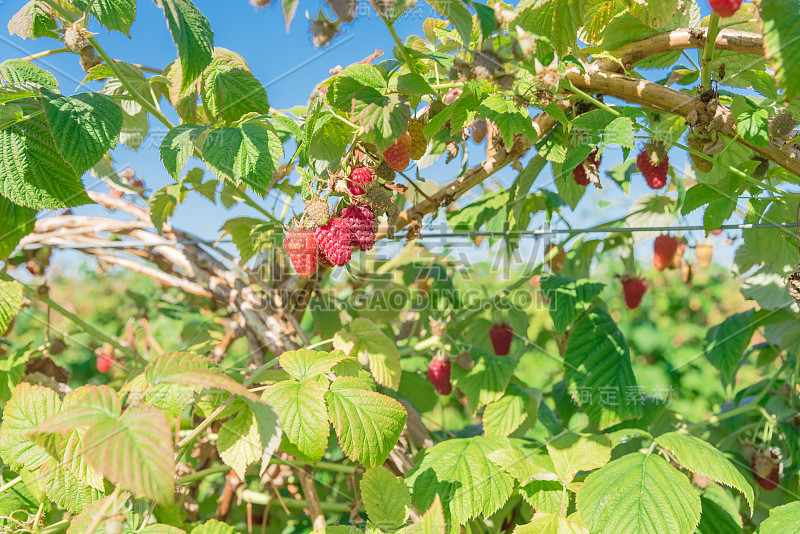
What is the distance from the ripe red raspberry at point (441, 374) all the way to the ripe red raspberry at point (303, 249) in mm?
602

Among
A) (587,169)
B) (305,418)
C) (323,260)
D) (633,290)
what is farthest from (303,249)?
(633,290)

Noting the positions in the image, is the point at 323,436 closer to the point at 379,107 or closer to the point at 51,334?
the point at 379,107

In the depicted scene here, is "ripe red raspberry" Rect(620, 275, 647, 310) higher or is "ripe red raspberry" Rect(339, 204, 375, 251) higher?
"ripe red raspberry" Rect(339, 204, 375, 251)

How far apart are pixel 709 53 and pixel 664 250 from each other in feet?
3.25

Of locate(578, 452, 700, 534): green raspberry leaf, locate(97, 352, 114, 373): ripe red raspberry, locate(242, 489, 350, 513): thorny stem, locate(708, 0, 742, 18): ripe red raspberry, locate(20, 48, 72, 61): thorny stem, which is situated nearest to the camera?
locate(708, 0, 742, 18): ripe red raspberry

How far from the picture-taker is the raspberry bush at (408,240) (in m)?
0.75

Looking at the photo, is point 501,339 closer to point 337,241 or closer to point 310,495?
point 310,495

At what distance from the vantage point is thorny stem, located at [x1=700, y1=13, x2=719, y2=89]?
31.6 inches

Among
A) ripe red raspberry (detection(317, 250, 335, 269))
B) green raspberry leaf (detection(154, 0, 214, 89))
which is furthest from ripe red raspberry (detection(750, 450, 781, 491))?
green raspberry leaf (detection(154, 0, 214, 89))

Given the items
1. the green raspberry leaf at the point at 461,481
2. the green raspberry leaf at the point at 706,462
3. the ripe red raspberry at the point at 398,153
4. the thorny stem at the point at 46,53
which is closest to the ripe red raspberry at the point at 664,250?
the green raspberry leaf at the point at 706,462

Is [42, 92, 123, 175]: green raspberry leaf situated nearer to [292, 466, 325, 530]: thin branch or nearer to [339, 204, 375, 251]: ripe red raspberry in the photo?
[339, 204, 375, 251]: ripe red raspberry

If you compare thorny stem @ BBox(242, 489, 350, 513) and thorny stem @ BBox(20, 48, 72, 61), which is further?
thorny stem @ BBox(242, 489, 350, 513)

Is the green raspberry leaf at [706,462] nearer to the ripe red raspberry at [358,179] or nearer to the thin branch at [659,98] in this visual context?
the thin branch at [659,98]

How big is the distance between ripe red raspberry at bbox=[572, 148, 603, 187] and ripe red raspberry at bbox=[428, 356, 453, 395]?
55 cm
